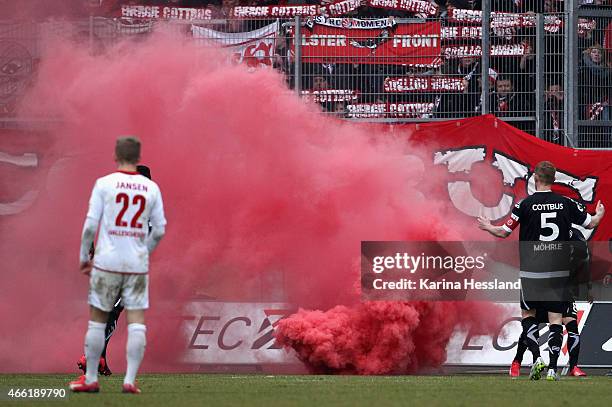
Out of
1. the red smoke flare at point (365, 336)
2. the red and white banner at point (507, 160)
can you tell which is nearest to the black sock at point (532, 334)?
the red smoke flare at point (365, 336)

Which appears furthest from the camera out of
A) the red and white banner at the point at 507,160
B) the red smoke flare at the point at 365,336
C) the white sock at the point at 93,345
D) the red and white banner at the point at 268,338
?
the red and white banner at the point at 507,160

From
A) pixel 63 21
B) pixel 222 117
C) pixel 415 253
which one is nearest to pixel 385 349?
pixel 415 253

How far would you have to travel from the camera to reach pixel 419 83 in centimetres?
1694

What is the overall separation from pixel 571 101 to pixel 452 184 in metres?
2.30

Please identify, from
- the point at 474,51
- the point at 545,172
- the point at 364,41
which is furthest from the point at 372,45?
the point at 545,172

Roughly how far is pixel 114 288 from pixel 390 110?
852cm

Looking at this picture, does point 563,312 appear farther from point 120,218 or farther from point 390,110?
point 390,110

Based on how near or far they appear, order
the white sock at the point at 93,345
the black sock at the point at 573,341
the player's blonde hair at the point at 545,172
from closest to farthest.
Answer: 1. the white sock at the point at 93,345
2. the player's blonde hair at the point at 545,172
3. the black sock at the point at 573,341

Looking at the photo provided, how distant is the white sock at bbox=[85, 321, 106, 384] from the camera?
9.34m

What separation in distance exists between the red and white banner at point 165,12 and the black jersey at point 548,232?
7.17m

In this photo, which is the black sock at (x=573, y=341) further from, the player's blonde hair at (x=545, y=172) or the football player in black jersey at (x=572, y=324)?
the player's blonde hair at (x=545, y=172)

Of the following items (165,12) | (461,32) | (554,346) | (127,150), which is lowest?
(554,346)

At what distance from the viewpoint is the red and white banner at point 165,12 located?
1738 centimetres

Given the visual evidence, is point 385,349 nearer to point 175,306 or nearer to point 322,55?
point 175,306
